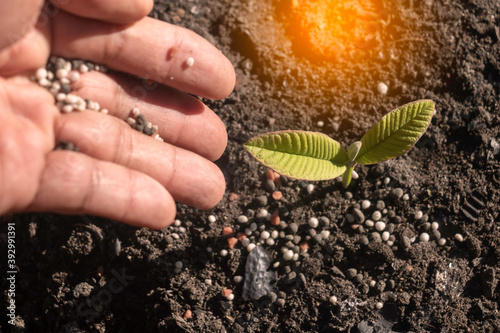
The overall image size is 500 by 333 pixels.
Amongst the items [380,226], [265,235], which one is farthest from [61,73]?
[380,226]

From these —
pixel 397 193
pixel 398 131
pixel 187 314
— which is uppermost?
pixel 398 131

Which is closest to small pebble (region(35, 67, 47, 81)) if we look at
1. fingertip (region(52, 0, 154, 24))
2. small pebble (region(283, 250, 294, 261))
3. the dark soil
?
fingertip (region(52, 0, 154, 24))

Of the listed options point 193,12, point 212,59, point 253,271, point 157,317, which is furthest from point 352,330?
point 193,12

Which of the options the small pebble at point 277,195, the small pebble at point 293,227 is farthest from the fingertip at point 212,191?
the small pebble at point 293,227

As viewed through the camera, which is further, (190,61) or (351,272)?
(351,272)

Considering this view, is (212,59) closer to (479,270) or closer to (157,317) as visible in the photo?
(157,317)

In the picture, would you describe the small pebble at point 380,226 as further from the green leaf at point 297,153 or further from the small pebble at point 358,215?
the green leaf at point 297,153

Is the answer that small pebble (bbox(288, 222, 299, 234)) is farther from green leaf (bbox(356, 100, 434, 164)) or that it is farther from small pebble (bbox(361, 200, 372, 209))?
green leaf (bbox(356, 100, 434, 164))

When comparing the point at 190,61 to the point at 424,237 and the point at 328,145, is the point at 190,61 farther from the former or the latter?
the point at 424,237
